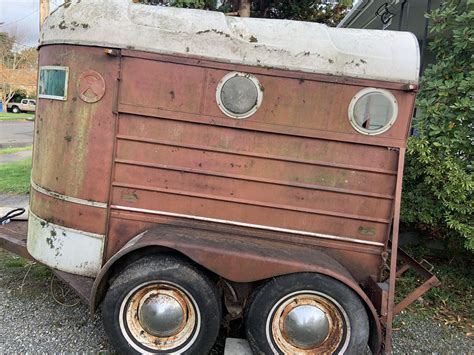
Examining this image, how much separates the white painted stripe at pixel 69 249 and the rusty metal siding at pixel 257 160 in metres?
0.18

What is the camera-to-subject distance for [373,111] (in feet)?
8.87

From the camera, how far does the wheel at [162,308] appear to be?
2.59 meters

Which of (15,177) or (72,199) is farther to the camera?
(15,177)

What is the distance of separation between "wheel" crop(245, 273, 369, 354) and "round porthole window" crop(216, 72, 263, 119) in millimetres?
1200

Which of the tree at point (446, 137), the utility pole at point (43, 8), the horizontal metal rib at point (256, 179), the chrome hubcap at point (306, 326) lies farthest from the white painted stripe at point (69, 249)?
the utility pole at point (43, 8)

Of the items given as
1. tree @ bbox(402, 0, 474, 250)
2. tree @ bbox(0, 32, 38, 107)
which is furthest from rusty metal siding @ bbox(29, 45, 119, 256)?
tree @ bbox(0, 32, 38, 107)

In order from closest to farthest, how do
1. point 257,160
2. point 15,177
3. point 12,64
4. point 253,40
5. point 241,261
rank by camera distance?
point 241,261 → point 253,40 → point 257,160 → point 15,177 → point 12,64

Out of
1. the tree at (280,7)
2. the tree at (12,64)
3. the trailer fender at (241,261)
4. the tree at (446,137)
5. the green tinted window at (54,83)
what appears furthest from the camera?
the tree at (12,64)

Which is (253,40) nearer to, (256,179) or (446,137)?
(256,179)

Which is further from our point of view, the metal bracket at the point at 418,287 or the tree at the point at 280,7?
the tree at the point at 280,7

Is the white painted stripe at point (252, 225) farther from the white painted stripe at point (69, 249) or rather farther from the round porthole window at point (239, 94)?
the round porthole window at point (239, 94)

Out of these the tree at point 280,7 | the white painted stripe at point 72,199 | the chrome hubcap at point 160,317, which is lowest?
the chrome hubcap at point 160,317

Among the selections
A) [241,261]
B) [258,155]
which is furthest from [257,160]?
[241,261]

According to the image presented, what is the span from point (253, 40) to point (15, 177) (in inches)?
301
